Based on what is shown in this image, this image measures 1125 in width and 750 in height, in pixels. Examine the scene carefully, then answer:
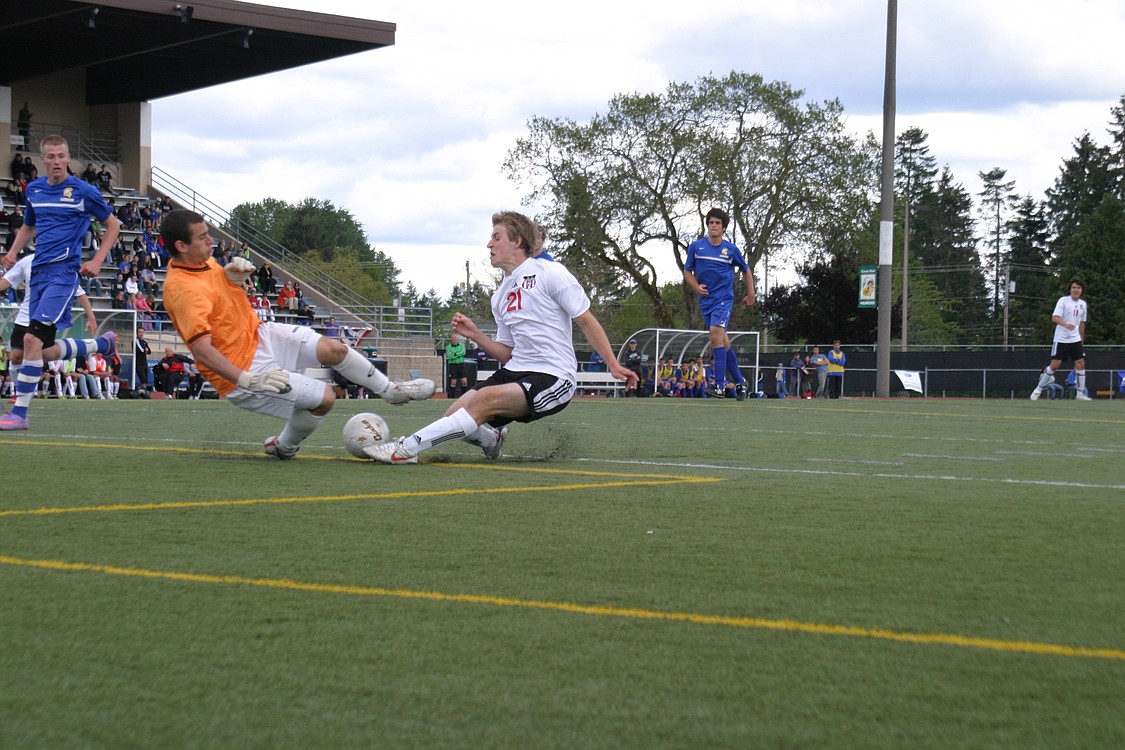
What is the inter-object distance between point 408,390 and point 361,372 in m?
0.43

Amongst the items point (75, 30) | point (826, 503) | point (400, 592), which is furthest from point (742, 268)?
point (75, 30)

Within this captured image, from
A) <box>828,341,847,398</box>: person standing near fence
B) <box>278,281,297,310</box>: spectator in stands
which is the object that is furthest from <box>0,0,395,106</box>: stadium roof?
<box>828,341,847,398</box>: person standing near fence

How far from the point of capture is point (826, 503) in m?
5.05

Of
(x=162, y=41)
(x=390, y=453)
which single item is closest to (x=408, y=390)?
(x=390, y=453)

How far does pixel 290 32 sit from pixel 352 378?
103 ft

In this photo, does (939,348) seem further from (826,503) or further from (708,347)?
(826,503)

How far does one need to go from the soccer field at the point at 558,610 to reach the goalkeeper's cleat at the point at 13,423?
12.3 feet

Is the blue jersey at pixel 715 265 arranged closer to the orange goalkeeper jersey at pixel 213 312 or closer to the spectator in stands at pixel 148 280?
the orange goalkeeper jersey at pixel 213 312

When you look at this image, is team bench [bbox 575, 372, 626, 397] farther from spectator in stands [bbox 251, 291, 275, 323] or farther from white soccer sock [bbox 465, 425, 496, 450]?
white soccer sock [bbox 465, 425, 496, 450]

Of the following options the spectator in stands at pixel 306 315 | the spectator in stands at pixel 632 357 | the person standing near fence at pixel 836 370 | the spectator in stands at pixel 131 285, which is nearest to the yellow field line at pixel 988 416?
the spectator in stands at pixel 632 357

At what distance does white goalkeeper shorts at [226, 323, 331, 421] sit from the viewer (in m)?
6.62

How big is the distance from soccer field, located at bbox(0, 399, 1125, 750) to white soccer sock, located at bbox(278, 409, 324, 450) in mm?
745

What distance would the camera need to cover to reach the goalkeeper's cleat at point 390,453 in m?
6.71

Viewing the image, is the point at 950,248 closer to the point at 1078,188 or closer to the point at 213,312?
the point at 1078,188
